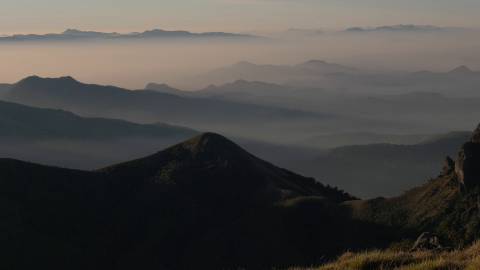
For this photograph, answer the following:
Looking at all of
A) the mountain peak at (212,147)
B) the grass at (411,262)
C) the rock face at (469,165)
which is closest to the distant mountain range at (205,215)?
the rock face at (469,165)

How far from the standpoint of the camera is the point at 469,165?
81250mm

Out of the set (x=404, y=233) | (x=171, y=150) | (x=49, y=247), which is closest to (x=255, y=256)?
(x=404, y=233)

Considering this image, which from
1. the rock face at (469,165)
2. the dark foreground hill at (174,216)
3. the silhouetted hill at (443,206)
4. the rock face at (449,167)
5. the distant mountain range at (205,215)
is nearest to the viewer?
the silhouetted hill at (443,206)

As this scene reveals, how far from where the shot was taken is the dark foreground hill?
8269 centimetres

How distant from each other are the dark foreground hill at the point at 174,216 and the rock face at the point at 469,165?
12915 millimetres

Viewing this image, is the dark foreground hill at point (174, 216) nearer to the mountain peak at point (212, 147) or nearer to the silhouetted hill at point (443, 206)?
the mountain peak at point (212, 147)

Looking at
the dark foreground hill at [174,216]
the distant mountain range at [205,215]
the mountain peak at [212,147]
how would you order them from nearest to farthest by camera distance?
the distant mountain range at [205,215] → the dark foreground hill at [174,216] → the mountain peak at [212,147]

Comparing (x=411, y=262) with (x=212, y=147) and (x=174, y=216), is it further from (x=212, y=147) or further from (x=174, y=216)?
(x=212, y=147)

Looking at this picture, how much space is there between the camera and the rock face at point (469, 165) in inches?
3155

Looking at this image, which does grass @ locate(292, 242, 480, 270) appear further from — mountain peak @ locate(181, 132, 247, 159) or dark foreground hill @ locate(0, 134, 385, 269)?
mountain peak @ locate(181, 132, 247, 159)

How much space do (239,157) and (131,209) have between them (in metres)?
25.1

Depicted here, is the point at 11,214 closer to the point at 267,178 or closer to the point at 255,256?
the point at 255,256

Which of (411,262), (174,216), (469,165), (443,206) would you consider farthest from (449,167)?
(411,262)

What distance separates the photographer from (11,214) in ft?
297
